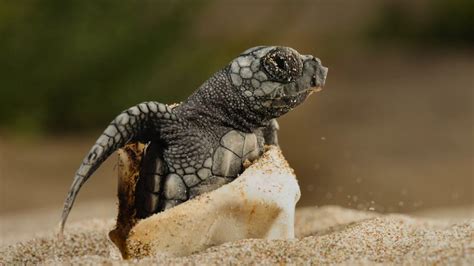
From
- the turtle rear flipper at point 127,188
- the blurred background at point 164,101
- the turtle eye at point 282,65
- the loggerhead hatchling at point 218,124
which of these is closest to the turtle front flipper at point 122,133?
the loggerhead hatchling at point 218,124

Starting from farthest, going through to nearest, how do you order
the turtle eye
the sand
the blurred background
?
the blurred background, the turtle eye, the sand

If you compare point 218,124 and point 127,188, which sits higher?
point 218,124

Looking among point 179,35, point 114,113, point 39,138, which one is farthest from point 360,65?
point 39,138

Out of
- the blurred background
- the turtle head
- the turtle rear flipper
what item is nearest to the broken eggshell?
the turtle rear flipper

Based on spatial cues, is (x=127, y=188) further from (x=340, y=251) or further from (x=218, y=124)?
(x=340, y=251)

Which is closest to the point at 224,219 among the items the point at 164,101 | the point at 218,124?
the point at 218,124

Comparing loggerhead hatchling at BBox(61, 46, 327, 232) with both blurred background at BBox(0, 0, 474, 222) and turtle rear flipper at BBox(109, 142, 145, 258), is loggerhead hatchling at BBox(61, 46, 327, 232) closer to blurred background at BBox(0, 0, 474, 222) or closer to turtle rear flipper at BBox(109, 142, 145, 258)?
turtle rear flipper at BBox(109, 142, 145, 258)

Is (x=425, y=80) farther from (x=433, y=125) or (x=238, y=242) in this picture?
(x=238, y=242)

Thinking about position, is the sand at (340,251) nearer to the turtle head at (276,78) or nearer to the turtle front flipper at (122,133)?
the turtle front flipper at (122,133)
